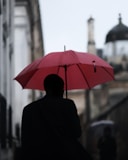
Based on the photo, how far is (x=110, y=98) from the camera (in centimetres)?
3909

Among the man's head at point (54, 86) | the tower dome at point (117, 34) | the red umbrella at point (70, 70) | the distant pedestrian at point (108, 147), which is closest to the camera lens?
the man's head at point (54, 86)

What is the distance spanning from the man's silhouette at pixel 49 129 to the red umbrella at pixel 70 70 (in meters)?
1.03

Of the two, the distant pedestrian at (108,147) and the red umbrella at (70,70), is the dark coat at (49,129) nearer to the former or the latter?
the red umbrella at (70,70)

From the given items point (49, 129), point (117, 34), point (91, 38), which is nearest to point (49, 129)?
point (49, 129)

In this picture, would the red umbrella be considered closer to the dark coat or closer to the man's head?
the man's head

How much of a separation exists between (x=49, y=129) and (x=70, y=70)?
5.85 feet

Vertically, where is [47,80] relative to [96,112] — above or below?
above

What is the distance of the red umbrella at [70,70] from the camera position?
18.1ft

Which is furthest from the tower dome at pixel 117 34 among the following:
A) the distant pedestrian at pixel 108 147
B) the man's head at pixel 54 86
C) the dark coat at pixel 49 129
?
the dark coat at pixel 49 129

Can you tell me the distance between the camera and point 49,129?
441 cm

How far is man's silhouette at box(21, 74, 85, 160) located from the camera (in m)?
4.38

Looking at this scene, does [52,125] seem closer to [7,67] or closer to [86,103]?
[7,67]

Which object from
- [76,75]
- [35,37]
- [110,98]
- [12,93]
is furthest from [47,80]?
[110,98]

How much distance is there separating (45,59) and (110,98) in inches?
1330
